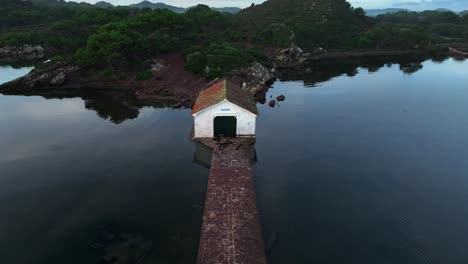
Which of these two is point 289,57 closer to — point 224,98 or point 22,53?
point 224,98

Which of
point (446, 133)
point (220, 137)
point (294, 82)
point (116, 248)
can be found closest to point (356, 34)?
point (294, 82)

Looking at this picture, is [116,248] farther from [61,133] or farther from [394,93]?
[394,93]

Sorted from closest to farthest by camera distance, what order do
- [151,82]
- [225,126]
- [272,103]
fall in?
[225,126] < [272,103] < [151,82]

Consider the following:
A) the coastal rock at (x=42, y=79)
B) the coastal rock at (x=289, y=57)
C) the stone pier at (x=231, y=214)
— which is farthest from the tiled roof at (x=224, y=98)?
the coastal rock at (x=289, y=57)

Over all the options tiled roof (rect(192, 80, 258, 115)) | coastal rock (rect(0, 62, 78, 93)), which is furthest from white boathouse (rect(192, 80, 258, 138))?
coastal rock (rect(0, 62, 78, 93))

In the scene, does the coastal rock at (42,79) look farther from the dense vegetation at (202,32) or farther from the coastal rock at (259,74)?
the coastal rock at (259,74)

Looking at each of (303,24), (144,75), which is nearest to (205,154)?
(144,75)
